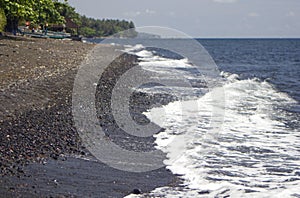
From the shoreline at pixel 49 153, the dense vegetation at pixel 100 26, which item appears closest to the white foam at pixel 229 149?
the shoreline at pixel 49 153

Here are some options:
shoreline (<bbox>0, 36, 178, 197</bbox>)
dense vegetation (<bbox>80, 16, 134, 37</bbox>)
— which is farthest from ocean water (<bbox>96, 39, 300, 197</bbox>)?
dense vegetation (<bbox>80, 16, 134, 37</bbox>)

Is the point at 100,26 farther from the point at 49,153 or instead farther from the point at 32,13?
the point at 49,153

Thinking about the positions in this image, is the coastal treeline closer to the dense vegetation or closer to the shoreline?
the shoreline

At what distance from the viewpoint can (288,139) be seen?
1198cm

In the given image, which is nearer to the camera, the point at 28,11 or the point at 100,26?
the point at 28,11

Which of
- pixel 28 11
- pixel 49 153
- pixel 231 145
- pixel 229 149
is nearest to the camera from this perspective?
pixel 49 153

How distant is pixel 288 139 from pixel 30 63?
38.7ft

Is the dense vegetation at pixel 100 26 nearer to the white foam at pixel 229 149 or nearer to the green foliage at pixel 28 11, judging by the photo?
the green foliage at pixel 28 11

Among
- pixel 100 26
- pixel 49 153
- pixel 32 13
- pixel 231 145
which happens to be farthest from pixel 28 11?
pixel 100 26

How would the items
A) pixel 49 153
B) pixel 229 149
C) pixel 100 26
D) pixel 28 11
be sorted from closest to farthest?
pixel 49 153, pixel 229 149, pixel 28 11, pixel 100 26

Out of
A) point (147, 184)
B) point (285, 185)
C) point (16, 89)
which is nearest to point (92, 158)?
point (147, 184)

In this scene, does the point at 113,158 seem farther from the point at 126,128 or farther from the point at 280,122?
the point at 280,122

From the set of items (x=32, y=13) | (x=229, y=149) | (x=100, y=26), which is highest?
(x=100, y=26)

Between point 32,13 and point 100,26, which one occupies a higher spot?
point 100,26
